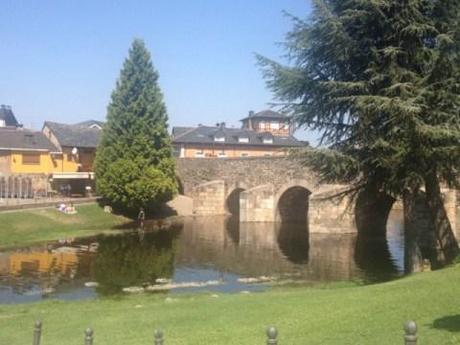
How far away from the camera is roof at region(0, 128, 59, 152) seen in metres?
48.5

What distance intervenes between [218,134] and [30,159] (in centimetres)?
2653

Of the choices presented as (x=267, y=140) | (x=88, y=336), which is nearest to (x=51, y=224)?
(x=88, y=336)

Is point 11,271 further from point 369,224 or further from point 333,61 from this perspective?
point 369,224

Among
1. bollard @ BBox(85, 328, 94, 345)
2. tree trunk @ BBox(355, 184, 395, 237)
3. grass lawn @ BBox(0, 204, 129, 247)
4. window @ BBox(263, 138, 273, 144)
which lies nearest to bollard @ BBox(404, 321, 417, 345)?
bollard @ BBox(85, 328, 94, 345)

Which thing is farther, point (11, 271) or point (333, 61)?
point (11, 271)

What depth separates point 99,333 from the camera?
11352 mm

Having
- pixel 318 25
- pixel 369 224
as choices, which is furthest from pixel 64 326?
pixel 369 224

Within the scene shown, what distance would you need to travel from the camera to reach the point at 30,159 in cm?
4956

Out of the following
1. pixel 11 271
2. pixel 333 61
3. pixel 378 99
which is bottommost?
pixel 11 271

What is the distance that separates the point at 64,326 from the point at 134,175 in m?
30.5

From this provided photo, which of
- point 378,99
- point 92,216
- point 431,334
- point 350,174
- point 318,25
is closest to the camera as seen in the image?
point 431,334

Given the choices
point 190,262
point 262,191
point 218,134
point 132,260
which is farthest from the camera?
point 218,134

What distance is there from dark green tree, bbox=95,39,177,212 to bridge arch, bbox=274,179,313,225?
808 cm

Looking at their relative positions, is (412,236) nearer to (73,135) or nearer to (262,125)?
(73,135)
